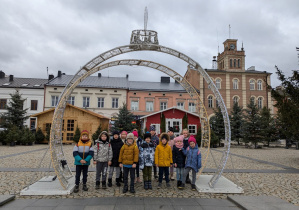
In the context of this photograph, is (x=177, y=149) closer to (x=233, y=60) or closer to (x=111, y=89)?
(x=111, y=89)

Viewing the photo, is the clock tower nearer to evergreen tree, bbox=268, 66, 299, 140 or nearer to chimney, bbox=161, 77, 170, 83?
chimney, bbox=161, 77, 170, 83

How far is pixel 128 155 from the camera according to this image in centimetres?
594

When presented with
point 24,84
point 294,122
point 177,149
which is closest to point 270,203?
point 177,149

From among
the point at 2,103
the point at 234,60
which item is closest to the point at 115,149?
the point at 2,103

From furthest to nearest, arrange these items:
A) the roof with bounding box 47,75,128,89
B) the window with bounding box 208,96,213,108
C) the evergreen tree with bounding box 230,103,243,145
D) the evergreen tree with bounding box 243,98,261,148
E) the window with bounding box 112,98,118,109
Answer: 1. the window with bounding box 208,96,213,108
2. the window with bounding box 112,98,118,109
3. the roof with bounding box 47,75,128,89
4. the evergreen tree with bounding box 230,103,243,145
5. the evergreen tree with bounding box 243,98,261,148

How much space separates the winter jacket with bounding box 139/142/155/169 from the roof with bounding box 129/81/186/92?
25762 millimetres

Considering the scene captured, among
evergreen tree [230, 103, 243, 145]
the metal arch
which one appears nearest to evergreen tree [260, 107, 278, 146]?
evergreen tree [230, 103, 243, 145]

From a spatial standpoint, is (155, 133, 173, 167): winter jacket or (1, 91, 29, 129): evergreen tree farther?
(1, 91, 29, 129): evergreen tree

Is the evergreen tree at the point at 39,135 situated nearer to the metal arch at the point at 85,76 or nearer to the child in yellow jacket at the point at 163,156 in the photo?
the metal arch at the point at 85,76

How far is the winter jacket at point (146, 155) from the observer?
6188 millimetres

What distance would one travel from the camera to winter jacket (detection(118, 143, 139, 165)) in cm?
593

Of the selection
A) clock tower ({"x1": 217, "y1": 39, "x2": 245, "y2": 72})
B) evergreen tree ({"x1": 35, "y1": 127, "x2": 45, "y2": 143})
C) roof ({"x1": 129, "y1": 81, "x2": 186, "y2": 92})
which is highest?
clock tower ({"x1": 217, "y1": 39, "x2": 245, "y2": 72})

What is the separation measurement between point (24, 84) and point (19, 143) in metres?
16.2

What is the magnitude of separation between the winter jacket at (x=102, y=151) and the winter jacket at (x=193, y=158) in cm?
230
